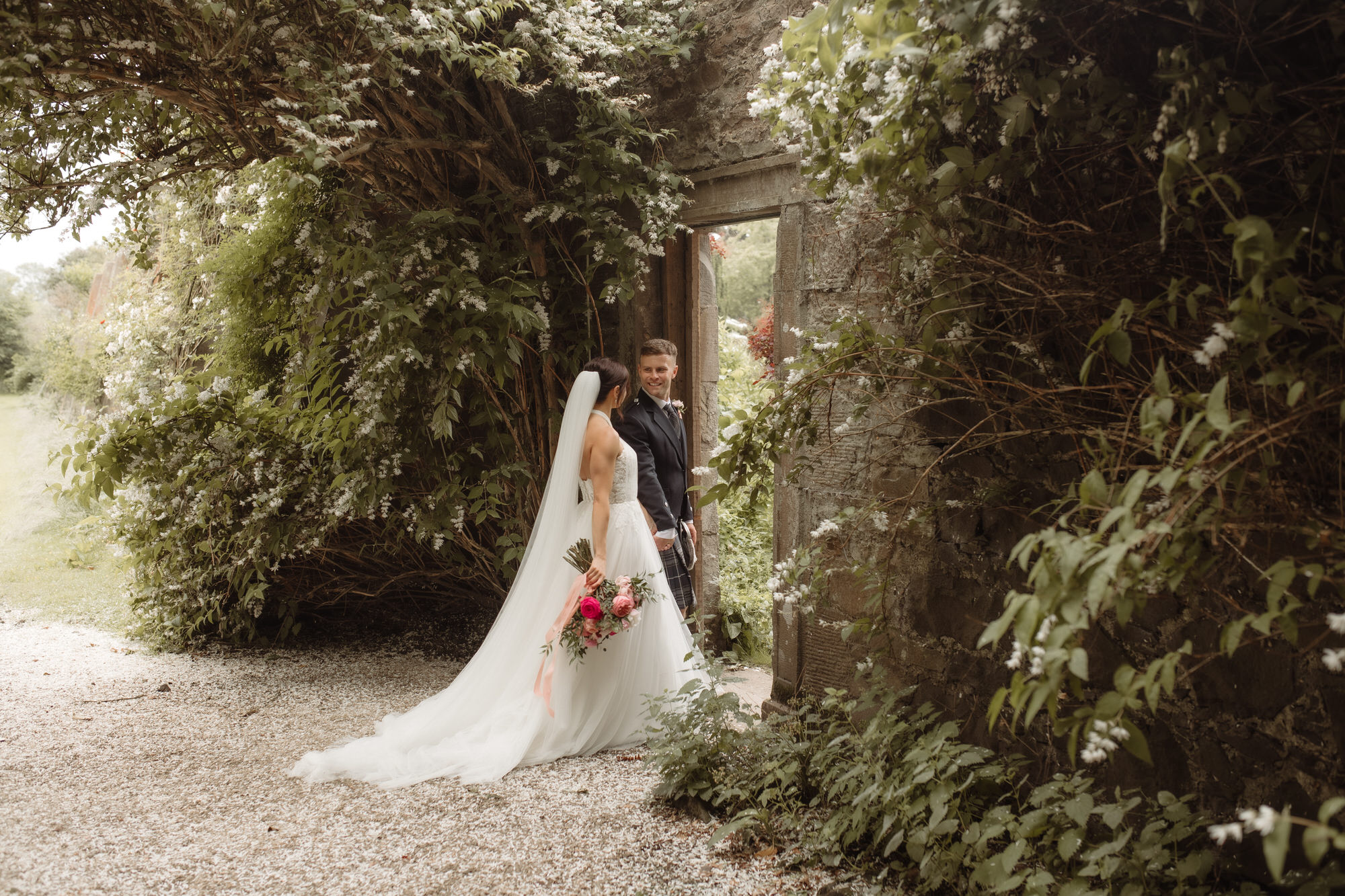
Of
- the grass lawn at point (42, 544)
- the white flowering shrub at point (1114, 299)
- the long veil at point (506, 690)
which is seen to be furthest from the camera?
the grass lawn at point (42, 544)

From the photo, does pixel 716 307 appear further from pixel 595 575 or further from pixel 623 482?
pixel 595 575

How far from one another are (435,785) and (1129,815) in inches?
95.8

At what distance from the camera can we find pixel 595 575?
12.2 ft

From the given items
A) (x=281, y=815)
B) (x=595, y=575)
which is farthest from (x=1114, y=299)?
(x=281, y=815)

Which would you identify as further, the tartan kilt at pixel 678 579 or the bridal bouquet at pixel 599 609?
the tartan kilt at pixel 678 579

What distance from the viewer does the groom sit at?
4086mm

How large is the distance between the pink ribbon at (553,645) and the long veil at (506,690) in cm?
4

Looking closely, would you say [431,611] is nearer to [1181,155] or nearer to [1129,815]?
[1129,815]

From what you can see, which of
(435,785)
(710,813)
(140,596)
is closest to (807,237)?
(710,813)

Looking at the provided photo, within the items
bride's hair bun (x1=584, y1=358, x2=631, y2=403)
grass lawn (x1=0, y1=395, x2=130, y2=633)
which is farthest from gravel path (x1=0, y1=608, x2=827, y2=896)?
grass lawn (x1=0, y1=395, x2=130, y2=633)

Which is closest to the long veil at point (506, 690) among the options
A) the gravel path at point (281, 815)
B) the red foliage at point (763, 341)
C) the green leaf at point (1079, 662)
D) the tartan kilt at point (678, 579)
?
the gravel path at point (281, 815)

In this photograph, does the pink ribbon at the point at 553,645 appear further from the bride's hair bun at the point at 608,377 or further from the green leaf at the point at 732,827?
the green leaf at the point at 732,827

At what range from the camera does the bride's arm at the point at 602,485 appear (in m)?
3.78

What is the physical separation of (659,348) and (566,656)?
4.92 ft
